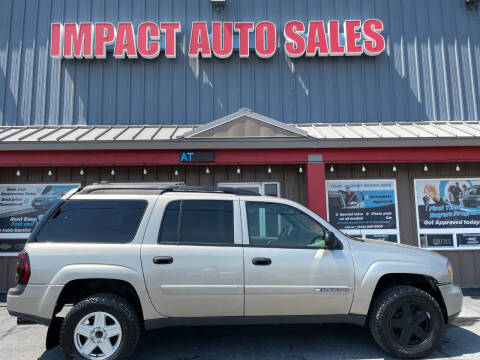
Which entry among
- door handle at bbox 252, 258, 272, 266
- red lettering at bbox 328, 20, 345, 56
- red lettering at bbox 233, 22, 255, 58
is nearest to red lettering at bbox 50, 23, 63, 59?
red lettering at bbox 233, 22, 255, 58

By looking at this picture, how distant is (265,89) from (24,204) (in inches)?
254

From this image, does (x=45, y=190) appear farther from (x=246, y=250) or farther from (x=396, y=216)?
(x=396, y=216)

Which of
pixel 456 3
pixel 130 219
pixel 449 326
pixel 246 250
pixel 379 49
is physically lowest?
pixel 449 326

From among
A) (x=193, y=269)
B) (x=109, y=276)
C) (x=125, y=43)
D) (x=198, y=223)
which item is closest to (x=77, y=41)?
(x=125, y=43)

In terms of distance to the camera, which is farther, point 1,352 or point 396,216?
point 396,216

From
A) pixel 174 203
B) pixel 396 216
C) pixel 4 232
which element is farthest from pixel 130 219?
pixel 396 216

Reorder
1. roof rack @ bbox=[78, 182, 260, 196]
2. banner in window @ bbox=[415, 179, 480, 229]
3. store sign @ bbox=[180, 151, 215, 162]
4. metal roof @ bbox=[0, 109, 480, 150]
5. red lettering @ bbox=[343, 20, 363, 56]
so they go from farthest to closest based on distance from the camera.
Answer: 1. red lettering @ bbox=[343, 20, 363, 56]
2. banner in window @ bbox=[415, 179, 480, 229]
3. store sign @ bbox=[180, 151, 215, 162]
4. metal roof @ bbox=[0, 109, 480, 150]
5. roof rack @ bbox=[78, 182, 260, 196]

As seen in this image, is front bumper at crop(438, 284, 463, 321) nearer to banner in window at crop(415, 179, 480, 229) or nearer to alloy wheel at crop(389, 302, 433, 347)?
alloy wheel at crop(389, 302, 433, 347)

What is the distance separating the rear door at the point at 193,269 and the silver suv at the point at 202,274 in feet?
0.04

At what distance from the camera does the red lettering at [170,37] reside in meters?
8.95

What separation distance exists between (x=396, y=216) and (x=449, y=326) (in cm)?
326

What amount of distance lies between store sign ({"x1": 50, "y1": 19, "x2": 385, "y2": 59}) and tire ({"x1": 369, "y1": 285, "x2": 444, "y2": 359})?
267 inches

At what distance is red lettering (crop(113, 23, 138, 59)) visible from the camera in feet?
29.2

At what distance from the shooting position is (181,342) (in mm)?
4512
